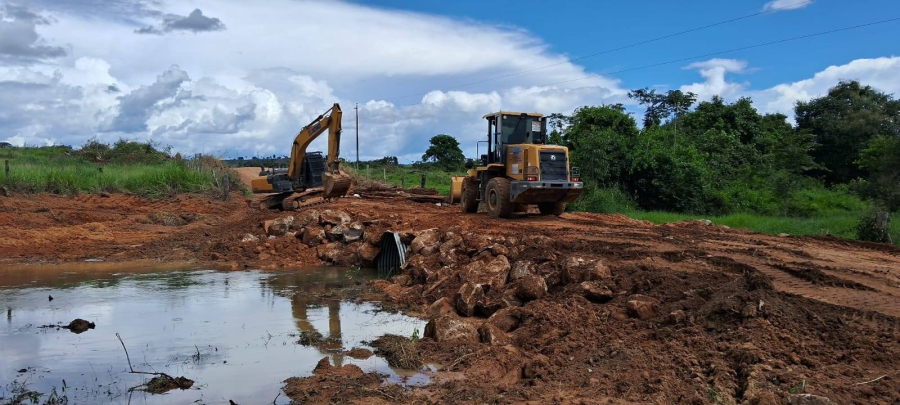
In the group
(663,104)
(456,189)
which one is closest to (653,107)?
(663,104)

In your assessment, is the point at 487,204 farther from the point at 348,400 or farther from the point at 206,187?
the point at 206,187

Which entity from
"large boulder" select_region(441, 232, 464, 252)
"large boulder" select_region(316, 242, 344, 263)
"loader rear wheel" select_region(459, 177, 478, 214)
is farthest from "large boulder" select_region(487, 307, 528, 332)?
"loader rear wheel" select_region(459, 177, 478, 214)

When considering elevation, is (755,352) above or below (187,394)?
above

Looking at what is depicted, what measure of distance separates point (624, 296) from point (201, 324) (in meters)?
5.75

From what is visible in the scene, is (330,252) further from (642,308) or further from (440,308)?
(642,308)

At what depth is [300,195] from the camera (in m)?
22.0

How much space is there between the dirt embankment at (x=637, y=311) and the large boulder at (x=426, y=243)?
0.04 m

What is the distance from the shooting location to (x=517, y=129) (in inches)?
677

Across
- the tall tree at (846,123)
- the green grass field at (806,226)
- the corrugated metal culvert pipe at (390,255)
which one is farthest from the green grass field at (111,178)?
the tall tree at (846,123)

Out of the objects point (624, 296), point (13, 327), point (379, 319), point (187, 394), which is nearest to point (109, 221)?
point (13, 327)

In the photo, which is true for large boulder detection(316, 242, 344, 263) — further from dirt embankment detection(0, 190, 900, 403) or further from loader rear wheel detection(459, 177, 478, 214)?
loader rear wheel detection(459, 177, 478, 214)

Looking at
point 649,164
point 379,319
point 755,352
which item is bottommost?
point 379,319

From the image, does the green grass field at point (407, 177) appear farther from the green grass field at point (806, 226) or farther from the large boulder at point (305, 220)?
the green grass field at point (806, 226)

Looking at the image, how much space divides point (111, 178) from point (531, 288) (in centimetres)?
2393
